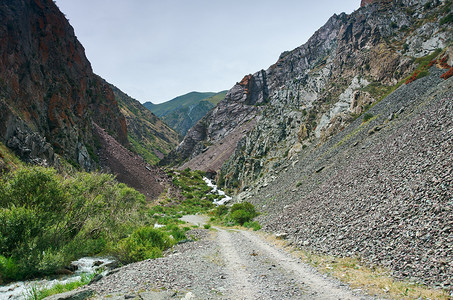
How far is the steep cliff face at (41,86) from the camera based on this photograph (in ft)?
82.3

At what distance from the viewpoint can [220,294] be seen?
21.2 feet

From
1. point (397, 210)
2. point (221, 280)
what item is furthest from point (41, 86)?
point (397, 210)

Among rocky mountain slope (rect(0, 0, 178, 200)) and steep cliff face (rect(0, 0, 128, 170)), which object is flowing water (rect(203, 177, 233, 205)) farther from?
steep cliff face (rect(0, 0, 128, 170))

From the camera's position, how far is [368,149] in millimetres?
20688

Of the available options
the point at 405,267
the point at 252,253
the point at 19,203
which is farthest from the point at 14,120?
the point at 405,267

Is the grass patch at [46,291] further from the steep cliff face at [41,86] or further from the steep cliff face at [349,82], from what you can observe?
the steep cliff face at [349,82]

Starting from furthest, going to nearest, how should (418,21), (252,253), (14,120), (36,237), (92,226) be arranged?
(418,21)
(14,120)
(92,226)
(252,253)
(36,237)

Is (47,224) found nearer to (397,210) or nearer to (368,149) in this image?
(397,210)

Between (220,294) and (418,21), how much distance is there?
75.8 meters

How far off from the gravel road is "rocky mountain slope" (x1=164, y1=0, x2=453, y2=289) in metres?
2.16


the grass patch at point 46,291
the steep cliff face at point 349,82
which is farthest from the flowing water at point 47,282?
the steep cliff face at point 349,82

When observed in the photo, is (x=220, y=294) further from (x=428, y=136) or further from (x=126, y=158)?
(x=126, y=158)

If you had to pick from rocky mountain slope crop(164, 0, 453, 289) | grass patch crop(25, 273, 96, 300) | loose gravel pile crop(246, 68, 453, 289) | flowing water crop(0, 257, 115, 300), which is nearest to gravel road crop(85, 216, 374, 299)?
grass patch crop(25, 273, 96, 300)

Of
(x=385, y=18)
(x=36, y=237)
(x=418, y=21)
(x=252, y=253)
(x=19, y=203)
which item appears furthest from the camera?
(x=385, y=18)
